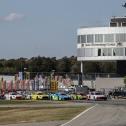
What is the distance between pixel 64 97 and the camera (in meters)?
88.2

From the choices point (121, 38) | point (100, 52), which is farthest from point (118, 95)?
point (121, 38)

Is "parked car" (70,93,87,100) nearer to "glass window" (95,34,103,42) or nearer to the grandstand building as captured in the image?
the grandstand building

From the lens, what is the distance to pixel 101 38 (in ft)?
488

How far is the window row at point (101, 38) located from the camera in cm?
14725

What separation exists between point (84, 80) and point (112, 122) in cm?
11403

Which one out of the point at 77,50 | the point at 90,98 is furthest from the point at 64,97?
the point at 77,50

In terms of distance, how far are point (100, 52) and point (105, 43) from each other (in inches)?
105

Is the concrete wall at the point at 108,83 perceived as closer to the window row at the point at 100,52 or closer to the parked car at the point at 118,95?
the window row at the point at 100,52

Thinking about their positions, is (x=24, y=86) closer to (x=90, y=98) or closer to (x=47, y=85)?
(x=47, y=85)

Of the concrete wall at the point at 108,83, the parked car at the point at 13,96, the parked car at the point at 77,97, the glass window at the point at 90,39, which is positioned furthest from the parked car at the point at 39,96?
the glass window at the point at 90,39

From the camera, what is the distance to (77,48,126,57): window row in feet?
478

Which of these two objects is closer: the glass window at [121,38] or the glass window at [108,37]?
the glass window at [121,38]

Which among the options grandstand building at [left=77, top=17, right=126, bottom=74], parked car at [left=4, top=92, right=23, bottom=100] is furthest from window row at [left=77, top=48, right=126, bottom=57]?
parked car at [left=4, top=92, right=23, bottom=100]

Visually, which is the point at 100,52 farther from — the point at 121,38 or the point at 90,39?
the point at 121,38
